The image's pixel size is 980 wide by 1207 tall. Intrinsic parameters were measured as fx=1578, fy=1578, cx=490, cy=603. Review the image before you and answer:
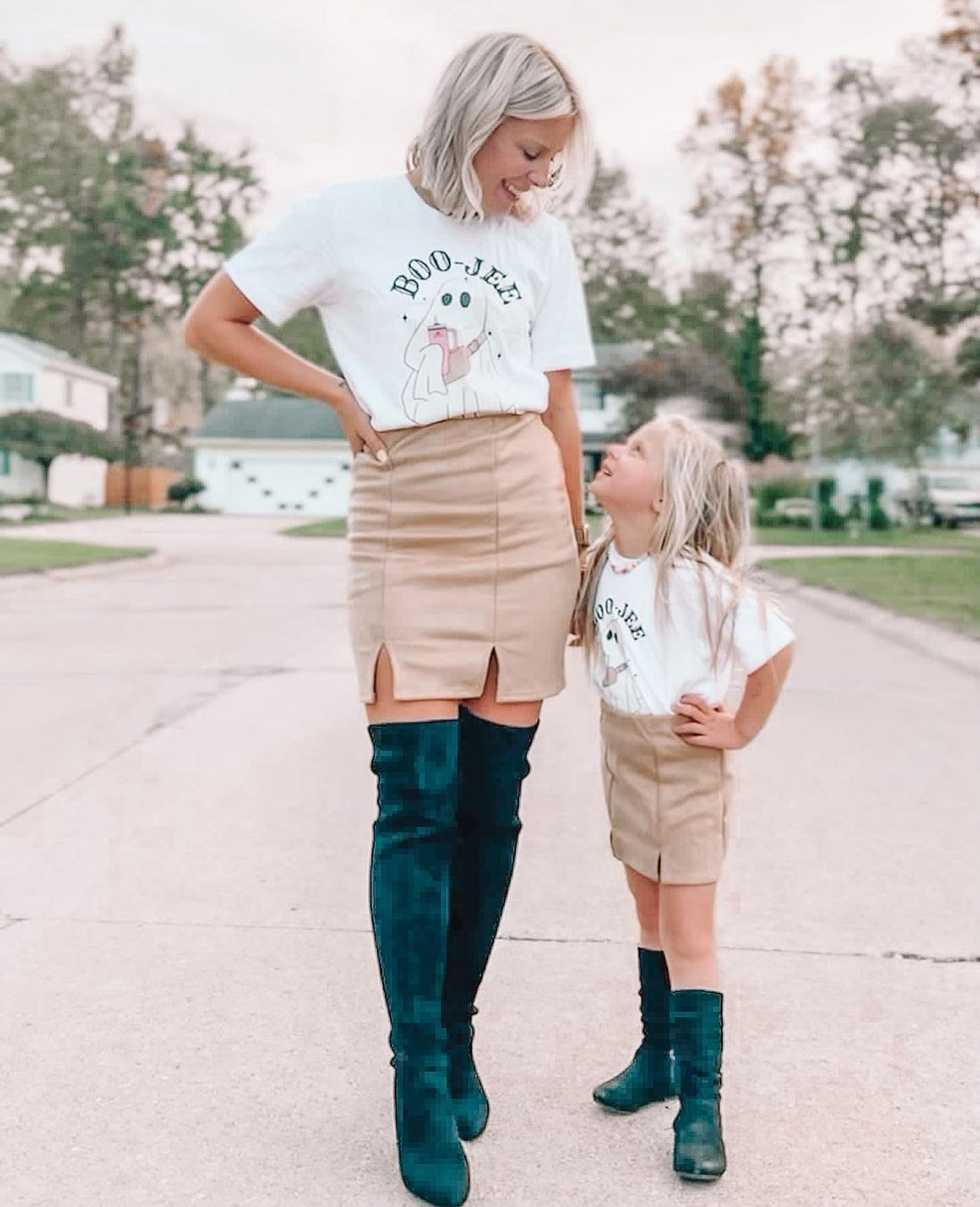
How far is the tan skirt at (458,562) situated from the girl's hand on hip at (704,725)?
241 mm

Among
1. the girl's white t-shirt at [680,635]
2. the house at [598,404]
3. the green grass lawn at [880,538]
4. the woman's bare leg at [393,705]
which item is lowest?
the green grass lawn at [880,538]

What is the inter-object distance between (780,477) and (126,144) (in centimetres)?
2845

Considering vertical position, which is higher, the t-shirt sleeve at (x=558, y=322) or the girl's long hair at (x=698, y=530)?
the t-shirt sleeve at (x=558, y=322)

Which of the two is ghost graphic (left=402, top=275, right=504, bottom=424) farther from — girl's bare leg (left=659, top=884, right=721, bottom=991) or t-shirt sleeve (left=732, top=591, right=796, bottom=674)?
girl's bare leg (left=659, top=884, right=721, bottom=991)

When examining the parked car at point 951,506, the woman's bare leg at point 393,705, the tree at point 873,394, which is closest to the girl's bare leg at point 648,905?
the woman's bare leg at point 393,705

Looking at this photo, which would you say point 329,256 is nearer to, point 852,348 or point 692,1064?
point 692,1064

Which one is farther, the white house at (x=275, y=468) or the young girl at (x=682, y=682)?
the white house at (x=275, y=468)

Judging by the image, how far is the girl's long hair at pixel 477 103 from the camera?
2.66 m

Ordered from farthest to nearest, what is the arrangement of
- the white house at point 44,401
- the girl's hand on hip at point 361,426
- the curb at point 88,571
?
Result: 1. the white house at point 44,401
2. the curb at point 88,571
3. the girl's hand on hip at point 361,426

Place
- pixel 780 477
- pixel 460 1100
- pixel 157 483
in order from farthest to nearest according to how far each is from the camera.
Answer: pixel 157 483 → pixel 780 477 → pixel 460 1100

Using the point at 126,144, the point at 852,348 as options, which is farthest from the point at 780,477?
the point at 126,144

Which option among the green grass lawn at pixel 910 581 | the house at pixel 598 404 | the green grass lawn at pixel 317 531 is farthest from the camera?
the house at pixel 598 404

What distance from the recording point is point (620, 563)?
2.93m

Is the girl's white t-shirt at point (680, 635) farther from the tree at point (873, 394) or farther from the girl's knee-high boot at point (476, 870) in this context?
the tree at point (873, 394)
